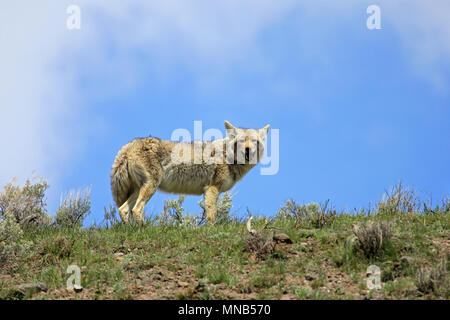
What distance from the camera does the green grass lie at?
23.9 ft

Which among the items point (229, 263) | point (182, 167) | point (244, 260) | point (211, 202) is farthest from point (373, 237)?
point (182, 167)

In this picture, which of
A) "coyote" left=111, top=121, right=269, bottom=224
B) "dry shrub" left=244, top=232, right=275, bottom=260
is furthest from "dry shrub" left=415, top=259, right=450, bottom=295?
"coyote" left=111, top=121, right=269, bottom=224

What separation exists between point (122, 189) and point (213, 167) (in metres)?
2.27

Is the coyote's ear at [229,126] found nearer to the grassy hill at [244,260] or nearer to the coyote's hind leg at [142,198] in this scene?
the coyote's hind leg at [142,198]

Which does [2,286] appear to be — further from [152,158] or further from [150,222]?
[152,158]

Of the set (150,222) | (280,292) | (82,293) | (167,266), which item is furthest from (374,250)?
(150,222)

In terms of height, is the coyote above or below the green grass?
above

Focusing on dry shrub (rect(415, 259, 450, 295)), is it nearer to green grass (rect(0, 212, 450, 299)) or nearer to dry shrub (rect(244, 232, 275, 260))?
green grass (rect(0, 212, 450, 299))

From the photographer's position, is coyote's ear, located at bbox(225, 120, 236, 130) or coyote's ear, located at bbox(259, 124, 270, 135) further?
coyote's ear, located at bbox(259, 124, 270, 135)

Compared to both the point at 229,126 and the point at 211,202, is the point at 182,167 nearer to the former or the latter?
the point at 211,202

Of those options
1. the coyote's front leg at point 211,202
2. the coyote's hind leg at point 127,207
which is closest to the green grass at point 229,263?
the coyote's hind leg at point 127,207

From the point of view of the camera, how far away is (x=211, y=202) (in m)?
12.1

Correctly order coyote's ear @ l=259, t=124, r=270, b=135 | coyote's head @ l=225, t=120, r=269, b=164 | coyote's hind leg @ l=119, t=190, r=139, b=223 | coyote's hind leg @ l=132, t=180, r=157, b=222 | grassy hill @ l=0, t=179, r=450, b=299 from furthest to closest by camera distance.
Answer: coyote's ear @ l=259, t=124, r=270, b=135 → coyote's head @ l=225, t=120, r=269, b=164 → coyote's hind leg @ l=119, t=190, r=139, b=223 → coyote's hind leg @ l=132, t=180, r=157, b=222 → grassy hill @ l=0, t=179, r=450, b=299

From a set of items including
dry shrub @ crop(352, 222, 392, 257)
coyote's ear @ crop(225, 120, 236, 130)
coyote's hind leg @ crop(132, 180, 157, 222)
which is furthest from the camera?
coyote's ear @ crop(225, 120, 236, 130)
